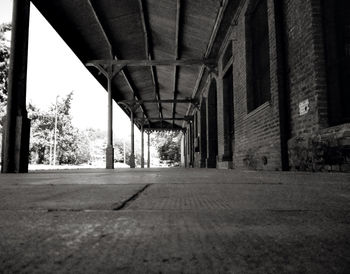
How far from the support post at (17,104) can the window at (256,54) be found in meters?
4.26

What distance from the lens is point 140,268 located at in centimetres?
37

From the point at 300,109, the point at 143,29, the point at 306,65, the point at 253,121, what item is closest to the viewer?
the point at 306,65

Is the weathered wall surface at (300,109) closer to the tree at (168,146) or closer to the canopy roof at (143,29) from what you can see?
the canopy roof at (143,29)

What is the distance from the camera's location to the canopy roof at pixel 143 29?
682cm

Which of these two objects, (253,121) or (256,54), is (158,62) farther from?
(253,121)

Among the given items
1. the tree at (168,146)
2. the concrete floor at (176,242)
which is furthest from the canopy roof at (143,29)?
the tree at (168,146)

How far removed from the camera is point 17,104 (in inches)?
196

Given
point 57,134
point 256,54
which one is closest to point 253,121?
point 256,54

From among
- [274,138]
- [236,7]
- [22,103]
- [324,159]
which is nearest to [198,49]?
[236,7]

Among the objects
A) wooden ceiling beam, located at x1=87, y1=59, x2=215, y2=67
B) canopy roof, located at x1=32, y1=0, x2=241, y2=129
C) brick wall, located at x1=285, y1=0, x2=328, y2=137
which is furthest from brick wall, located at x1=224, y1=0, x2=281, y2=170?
wooden ceiling beam, located at x1=87, y1=59, x2=215, y2=67

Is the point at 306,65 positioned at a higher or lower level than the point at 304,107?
higher

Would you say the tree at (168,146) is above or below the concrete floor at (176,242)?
above

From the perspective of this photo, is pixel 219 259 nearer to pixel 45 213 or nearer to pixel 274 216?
pixel 274 216

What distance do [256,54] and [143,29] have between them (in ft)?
11.6
